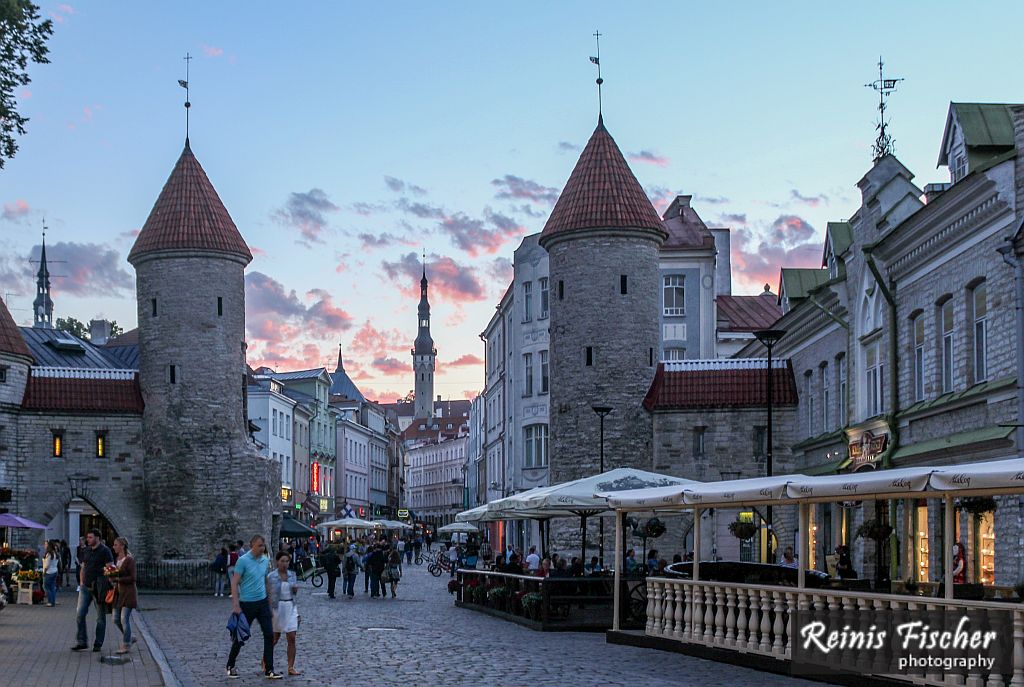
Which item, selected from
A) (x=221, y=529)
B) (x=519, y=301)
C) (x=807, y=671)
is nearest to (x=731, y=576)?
(x=807, y=671)

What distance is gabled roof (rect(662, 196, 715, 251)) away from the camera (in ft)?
209

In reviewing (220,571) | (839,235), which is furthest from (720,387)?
(220,571)

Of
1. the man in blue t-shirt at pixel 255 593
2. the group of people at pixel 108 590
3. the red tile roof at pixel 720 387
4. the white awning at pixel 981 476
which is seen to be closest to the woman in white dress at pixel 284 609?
the man in blue t-shirt at pixel 255 593

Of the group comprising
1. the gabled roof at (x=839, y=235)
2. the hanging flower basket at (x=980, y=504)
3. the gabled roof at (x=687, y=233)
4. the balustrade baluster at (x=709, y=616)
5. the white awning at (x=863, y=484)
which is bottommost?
the balustrade baluster at (x=709, y=616)

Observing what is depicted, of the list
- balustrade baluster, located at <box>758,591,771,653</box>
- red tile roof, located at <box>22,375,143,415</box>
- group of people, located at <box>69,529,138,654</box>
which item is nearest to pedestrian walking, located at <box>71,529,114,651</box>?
group of people, located at <box>69,529,138,654</box>

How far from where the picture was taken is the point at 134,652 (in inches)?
823

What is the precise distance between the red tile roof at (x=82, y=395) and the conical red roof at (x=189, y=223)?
4.54 metres

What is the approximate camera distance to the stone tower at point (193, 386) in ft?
159

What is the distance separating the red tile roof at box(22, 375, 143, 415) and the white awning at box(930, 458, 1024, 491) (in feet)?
126

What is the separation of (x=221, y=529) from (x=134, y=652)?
2810 centimetres

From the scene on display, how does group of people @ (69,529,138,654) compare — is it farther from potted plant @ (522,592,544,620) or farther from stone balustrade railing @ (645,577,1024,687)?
potted plant @ (522,592,544,620)

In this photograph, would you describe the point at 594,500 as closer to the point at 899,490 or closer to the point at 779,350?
the point at 899,490

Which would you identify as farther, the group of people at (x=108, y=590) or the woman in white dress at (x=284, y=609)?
the group of people at (x=108, y=590)

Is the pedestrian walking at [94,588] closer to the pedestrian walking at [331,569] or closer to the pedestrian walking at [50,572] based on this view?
the pedestrian walking at [50,572]
